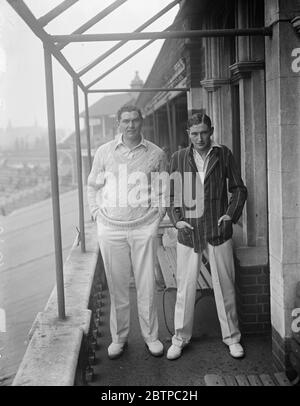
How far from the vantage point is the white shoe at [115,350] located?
11.3 feet

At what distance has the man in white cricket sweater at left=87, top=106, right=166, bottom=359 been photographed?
10.7 feet

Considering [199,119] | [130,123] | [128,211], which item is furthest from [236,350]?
[130,123]

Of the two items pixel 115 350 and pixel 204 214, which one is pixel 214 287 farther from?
pixel 115 350

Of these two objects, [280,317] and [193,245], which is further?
[193,245]

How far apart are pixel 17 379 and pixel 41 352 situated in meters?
0.31

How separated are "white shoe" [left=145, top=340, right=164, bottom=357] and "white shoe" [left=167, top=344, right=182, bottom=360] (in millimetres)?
55

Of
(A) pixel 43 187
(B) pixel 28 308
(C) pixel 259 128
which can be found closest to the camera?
(C) pixel 259 128

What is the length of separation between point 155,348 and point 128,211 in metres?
0.95

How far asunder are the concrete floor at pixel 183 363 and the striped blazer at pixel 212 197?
2.45 feet

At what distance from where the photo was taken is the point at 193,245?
3.32 m

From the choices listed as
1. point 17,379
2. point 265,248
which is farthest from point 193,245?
point 17,379

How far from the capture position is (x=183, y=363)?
11.0ft
